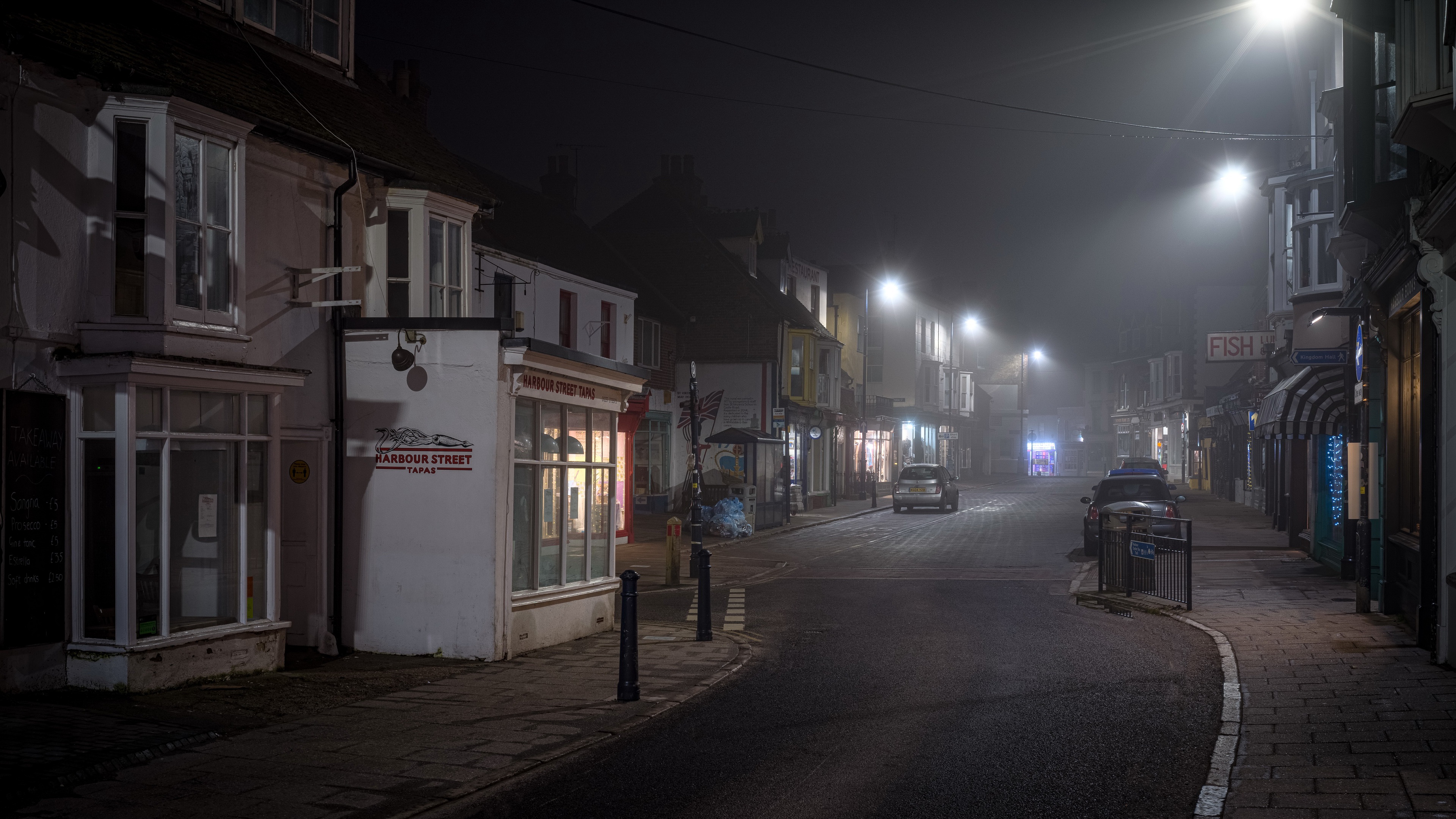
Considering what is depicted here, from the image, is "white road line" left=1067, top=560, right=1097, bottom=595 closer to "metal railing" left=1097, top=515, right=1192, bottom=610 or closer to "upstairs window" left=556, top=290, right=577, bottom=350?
"metal railing" left=1097, top=515, right=1192, bottom=610

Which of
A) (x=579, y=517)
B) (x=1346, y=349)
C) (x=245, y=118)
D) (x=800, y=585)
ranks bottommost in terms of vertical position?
(x=800, y=585)

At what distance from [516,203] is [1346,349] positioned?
22.0 meters

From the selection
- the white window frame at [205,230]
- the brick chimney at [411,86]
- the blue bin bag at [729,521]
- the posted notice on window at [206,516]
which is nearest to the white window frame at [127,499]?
the posted notice on window at [206,516]

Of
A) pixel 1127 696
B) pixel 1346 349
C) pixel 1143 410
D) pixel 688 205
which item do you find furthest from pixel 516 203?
pixel 1143 410

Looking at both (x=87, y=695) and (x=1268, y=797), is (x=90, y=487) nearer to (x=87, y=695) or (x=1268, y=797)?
(x=87, y=695)

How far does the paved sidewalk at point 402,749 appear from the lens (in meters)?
6.52

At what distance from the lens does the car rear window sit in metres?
23.5

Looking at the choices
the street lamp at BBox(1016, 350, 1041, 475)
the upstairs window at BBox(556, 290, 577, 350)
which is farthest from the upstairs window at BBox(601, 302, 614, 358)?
the street lamp at BBox(1016, 350, 1041, 475)

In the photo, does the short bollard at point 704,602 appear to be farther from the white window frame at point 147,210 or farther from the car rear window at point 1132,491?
the car rear window at point 1132,491

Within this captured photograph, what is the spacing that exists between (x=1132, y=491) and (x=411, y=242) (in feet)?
53.1

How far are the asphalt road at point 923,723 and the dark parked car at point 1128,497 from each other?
24.5ft

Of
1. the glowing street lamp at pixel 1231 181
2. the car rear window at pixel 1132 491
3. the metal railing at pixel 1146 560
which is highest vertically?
the glowing street lamp at pixel 1231 181

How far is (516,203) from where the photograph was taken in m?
31.9

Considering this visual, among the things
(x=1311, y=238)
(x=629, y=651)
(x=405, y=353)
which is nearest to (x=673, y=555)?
(x=405, y=353)
